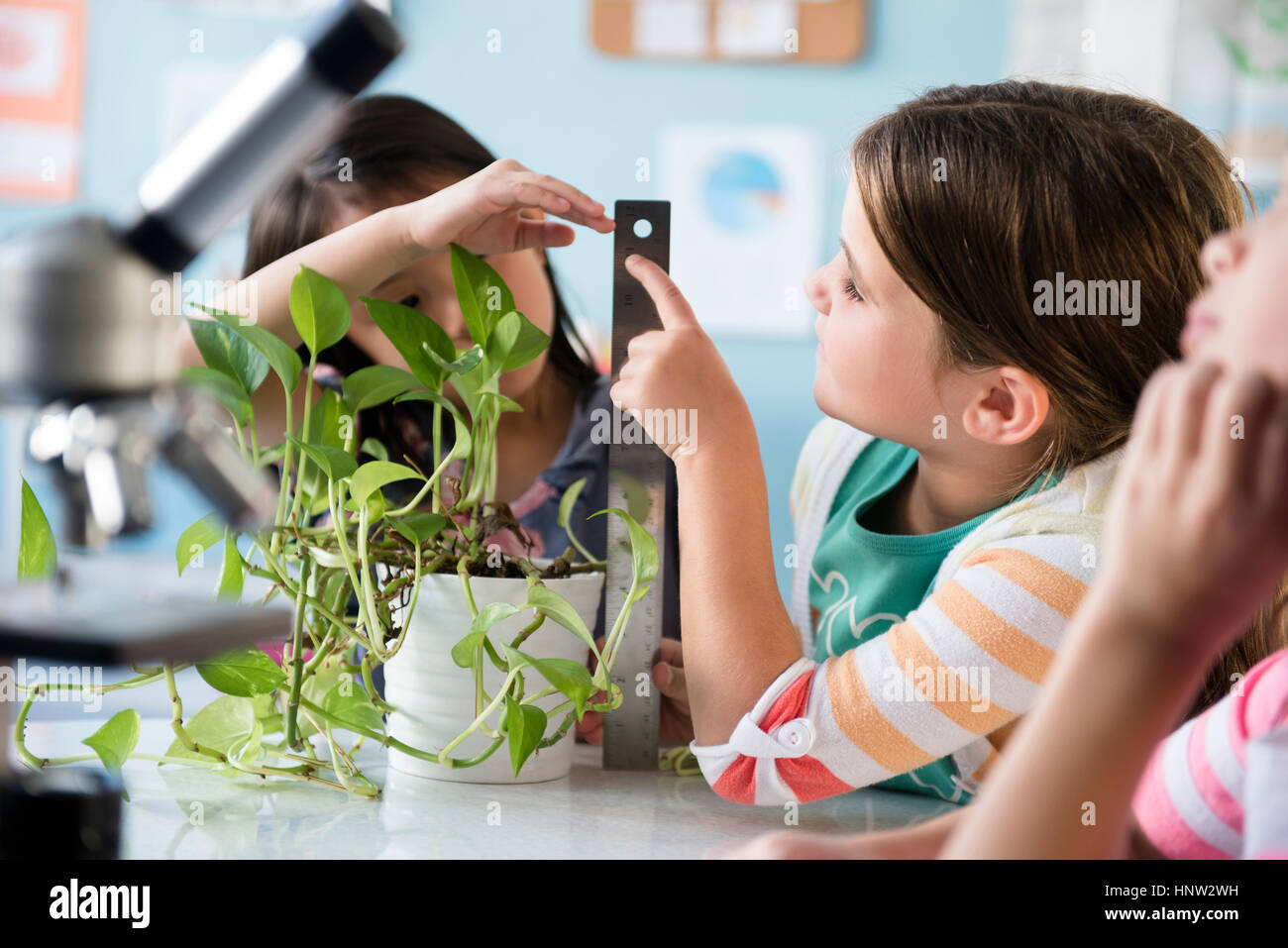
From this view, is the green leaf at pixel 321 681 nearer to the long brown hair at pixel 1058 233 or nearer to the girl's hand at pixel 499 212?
the girl's hand at pixel 499 212

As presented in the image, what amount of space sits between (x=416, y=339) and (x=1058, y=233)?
0.39 m

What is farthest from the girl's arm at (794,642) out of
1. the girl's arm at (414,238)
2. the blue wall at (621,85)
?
the blue wall at (621,85)

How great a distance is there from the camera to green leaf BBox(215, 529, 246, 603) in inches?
23.7

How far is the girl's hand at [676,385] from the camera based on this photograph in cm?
67

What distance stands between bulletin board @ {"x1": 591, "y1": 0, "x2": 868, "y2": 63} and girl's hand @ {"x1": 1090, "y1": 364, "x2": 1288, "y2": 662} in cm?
213

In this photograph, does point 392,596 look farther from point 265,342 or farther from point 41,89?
point 41,89

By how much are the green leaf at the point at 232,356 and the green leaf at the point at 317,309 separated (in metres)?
0.03

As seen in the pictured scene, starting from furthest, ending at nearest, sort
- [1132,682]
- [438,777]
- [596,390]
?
1. [596,390]
2. [438,777]
3. [1132,682]

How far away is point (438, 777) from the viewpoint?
0.65m

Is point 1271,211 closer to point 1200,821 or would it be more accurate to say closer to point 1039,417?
point 1200,821

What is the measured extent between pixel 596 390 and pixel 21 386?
2.96 ft

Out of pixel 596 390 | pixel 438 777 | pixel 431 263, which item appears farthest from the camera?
pixel 596 390
